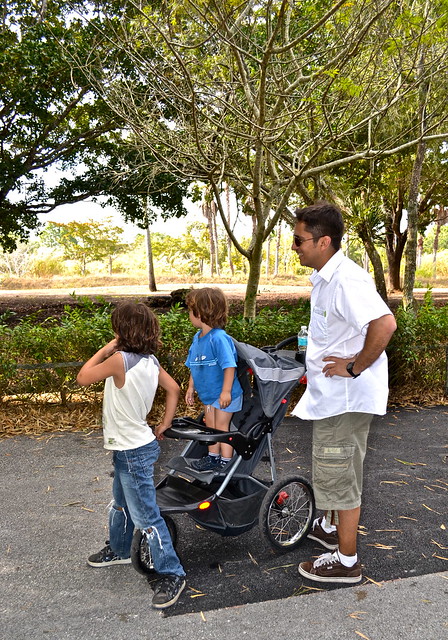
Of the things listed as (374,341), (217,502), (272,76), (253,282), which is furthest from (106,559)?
(253,282)

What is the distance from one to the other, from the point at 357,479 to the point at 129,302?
5.25 ft

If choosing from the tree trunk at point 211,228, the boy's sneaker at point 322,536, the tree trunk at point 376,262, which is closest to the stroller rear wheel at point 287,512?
the boy's sneaker at point 322,536

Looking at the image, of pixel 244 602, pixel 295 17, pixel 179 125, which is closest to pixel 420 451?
pixel 244 602

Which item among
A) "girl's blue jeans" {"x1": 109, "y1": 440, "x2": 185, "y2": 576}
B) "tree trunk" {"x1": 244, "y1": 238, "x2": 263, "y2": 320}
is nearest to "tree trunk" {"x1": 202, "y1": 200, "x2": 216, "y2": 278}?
"tree trunk" {"x1": 244, "y1": 238, "x2": 263, "y2": 320}

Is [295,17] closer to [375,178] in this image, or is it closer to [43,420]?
[43,420]

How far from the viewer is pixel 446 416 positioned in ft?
21.4

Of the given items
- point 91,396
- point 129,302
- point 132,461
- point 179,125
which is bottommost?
point 91,396

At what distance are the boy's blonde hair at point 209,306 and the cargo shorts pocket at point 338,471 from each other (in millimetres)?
1149

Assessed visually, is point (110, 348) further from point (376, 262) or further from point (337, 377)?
point (376, 262)

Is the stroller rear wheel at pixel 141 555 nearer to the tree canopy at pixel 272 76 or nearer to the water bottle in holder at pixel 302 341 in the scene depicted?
the water bottle in holder at pixel 302 341

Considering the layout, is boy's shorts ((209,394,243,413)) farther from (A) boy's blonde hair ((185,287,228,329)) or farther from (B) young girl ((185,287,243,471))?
(A) boy's blonde hair ((185,287,228,329))

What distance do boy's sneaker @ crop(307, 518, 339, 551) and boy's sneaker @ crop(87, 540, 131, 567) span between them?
122cm

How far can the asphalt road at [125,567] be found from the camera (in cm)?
290

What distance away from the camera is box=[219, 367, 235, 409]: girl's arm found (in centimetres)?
352
